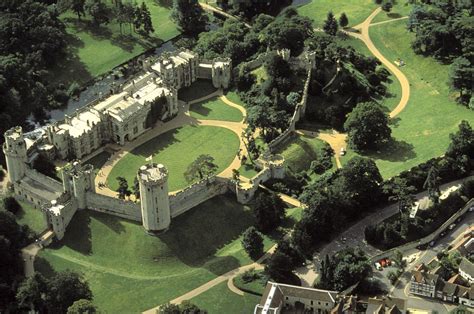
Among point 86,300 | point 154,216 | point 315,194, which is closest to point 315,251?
point 315,194

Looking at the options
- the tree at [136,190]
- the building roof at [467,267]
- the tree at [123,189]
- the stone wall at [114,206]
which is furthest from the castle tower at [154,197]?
the building roof at [467,267]

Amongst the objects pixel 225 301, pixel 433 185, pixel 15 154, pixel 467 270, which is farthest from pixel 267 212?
pixel 15 154

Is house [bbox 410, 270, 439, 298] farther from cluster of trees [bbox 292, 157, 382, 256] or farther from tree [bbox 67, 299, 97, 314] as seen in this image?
tree [bbox 67, 299, 97, 314]

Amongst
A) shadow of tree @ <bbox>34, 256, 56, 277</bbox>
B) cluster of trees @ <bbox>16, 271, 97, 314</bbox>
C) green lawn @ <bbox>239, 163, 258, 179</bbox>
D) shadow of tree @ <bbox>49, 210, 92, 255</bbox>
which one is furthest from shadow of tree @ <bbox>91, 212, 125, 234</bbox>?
green lawn @ <bbox>239, 163, 258, 179</bbox>

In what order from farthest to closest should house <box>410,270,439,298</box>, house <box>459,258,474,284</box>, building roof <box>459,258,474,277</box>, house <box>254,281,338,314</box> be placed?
building roof <box>459,258,474,277</box>, house <box>459,258,474,284</box>, house <box>410,270,439,298</box>, house <box>254,281,338,314</box>

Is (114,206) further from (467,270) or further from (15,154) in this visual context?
(467,270)

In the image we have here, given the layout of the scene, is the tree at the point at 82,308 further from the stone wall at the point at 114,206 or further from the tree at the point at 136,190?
the tree at the point at 136,190
